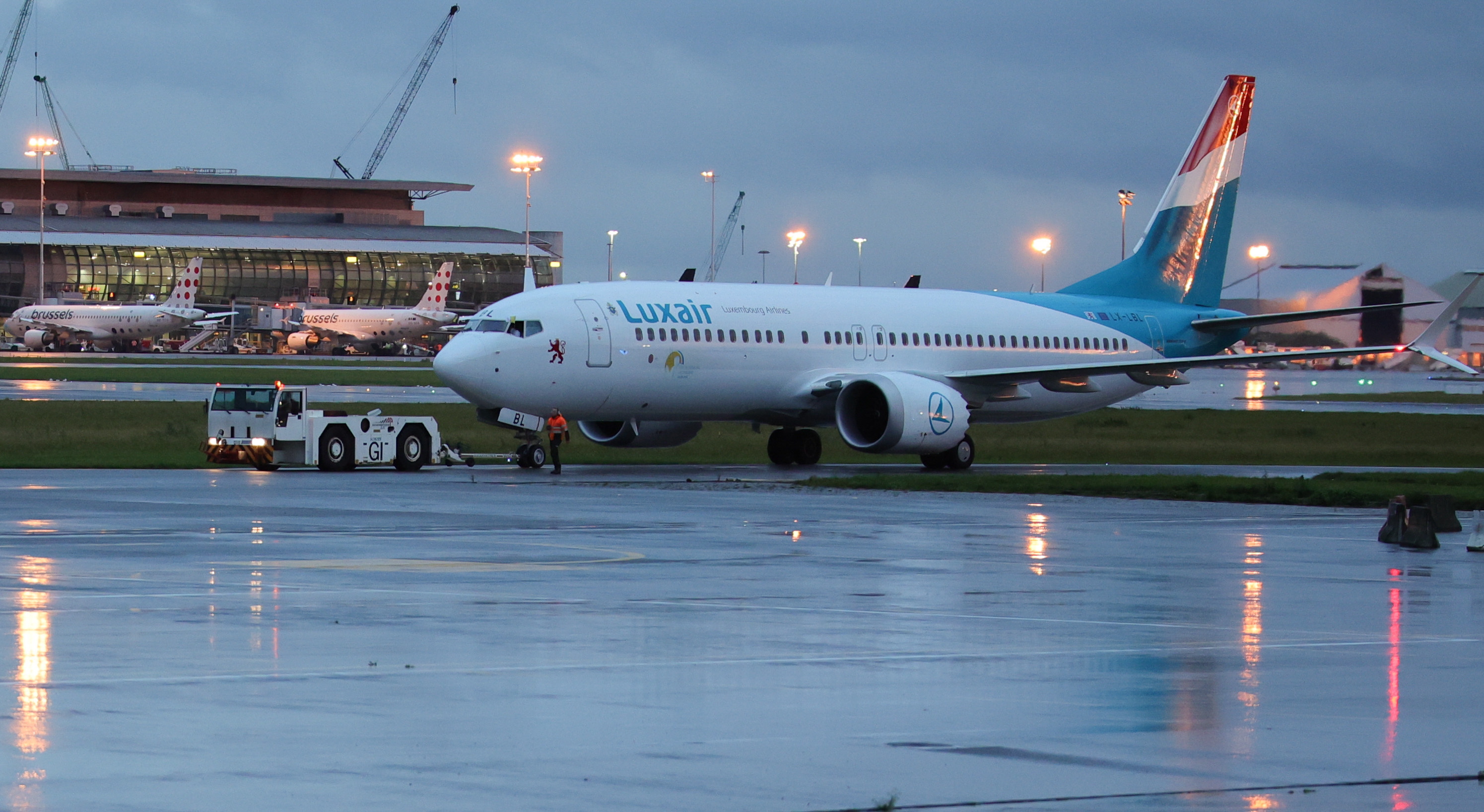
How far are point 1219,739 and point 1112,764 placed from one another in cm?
109

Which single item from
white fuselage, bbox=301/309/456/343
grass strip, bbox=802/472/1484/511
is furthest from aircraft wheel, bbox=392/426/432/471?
white fuselage, bbox=301/309/456/343

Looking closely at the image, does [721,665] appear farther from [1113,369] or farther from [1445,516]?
[1113,369]

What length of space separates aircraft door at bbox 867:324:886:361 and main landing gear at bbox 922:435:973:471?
8.37 ft

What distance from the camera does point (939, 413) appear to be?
42.7 metres

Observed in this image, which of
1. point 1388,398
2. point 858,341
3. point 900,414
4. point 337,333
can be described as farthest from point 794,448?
point 337,333

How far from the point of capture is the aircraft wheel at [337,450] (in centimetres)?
4084

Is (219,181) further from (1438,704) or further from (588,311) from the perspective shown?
(1438,704)

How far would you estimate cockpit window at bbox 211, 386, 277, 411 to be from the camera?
136ft

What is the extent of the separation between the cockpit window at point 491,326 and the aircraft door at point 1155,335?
1839 centimetres

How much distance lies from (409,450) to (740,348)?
23.8 ft

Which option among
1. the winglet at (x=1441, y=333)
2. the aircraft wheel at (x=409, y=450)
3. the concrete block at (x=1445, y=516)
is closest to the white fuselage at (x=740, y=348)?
the aircraft wheel at (x=409, y=450)

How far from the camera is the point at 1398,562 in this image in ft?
75.4

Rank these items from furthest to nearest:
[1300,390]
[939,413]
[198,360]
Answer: [198,360]
[1300,390]
[939,413]

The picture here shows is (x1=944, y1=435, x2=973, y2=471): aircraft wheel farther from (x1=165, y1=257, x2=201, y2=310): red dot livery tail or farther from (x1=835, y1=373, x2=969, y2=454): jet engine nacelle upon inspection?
(x1=165, y1=257, x2=201, y2=310): red dot livery tail
